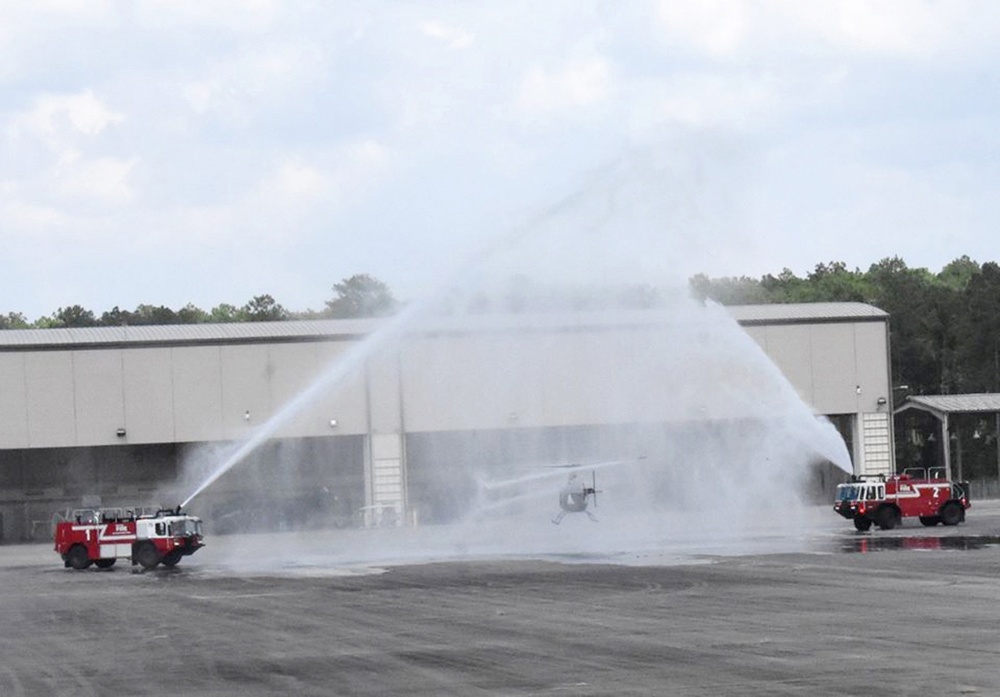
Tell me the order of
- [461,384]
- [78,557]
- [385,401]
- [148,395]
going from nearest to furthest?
[78,557]
[461,384]
[385,401]
[148,395]

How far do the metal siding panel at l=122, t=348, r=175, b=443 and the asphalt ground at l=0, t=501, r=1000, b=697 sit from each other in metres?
36.3

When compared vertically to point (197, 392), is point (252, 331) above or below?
above

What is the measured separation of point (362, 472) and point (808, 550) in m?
41.3

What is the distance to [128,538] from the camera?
2263 inches

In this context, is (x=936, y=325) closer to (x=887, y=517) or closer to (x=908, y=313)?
(x=908, y=313)

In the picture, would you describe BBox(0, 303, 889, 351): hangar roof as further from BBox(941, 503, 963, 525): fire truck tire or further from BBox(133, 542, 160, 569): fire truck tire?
BBox(941, 503, 963, 525): fire truck tire

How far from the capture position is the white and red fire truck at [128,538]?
56.2 m

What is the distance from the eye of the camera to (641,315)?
72625 millimetres

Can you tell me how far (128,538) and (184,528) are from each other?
2500 millimetres

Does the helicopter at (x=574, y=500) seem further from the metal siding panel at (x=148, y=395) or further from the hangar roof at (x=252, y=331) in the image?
the metal siding panel at (x=148, y=395)

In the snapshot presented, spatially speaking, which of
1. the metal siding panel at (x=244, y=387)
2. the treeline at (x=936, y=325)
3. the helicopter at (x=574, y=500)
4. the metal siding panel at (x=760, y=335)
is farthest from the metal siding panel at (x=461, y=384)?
the treeline at (x=936, y=325)

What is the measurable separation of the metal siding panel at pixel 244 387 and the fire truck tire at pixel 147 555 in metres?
28.4

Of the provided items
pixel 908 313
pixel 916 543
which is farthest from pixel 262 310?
pixel 916 543

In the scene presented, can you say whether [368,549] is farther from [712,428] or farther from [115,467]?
[115,467]
